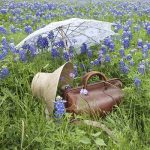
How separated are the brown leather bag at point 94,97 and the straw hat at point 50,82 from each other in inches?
7.0

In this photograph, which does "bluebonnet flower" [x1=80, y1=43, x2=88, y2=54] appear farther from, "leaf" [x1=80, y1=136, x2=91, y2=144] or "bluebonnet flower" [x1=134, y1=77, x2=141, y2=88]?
"leaf" [x1=80, y1=136, x2=91, y2=144]

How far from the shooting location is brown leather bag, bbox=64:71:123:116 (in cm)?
410

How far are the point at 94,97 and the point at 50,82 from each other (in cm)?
42

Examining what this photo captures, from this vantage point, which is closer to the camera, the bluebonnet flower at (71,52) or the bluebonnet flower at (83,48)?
the bluebonnet flower at (71,52)

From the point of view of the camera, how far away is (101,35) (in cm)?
545

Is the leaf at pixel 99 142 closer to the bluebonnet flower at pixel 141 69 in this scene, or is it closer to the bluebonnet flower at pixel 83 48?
the bluebonnet flower at pixel 141 69

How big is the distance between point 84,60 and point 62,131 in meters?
2.04

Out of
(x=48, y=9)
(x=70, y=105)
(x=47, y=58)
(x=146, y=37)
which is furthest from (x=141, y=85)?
(x=48, y=9)

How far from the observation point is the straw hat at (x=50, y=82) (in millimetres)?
4039

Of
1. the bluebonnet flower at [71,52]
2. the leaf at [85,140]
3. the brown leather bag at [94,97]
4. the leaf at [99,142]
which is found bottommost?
the leaf at [99,142]

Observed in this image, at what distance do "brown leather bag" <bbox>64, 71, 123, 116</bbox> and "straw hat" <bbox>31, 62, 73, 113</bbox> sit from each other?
0.18 metres

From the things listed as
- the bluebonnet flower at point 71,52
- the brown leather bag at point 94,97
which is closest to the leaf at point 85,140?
the brown leather bag at point 94,97

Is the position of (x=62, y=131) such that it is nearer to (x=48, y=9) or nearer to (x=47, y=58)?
(x=47, y=58)

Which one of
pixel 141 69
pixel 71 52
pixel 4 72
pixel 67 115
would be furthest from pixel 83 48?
pixel 67 115
